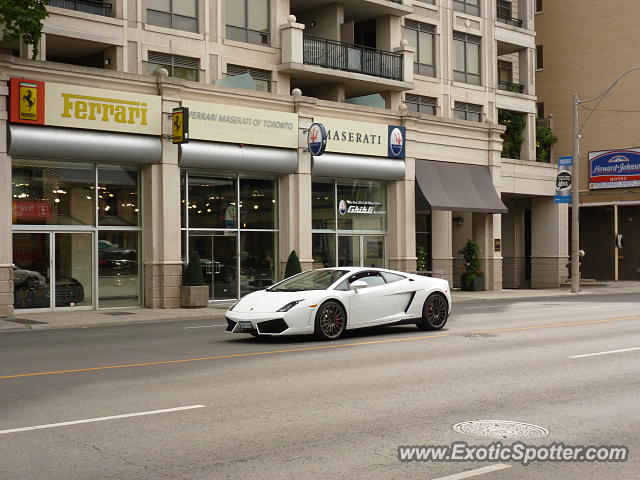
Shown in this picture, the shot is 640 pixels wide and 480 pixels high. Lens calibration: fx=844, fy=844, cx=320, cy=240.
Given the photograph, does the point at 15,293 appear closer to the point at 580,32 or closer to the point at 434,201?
the point at 434,201

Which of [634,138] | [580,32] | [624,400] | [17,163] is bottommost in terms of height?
[624,400]

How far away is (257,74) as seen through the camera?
101 ft

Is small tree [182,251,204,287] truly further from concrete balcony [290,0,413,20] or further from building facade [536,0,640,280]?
building facade [536,0,640,280]

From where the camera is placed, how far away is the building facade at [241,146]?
2398 cm

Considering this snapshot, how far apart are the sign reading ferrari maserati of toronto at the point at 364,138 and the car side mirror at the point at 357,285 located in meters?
15.0

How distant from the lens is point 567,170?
37.3 metres

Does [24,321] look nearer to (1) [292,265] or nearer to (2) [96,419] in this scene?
(1) [292,265]

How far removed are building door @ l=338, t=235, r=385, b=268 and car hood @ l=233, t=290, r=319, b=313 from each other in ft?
54.1

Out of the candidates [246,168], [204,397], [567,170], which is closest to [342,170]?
[246,168]

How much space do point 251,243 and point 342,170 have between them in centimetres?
459

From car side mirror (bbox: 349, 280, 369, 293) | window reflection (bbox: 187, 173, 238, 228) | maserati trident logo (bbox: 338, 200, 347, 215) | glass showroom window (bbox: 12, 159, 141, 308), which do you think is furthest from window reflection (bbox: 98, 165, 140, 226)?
car side mirror (bbox: 349, 280, 369, 293)

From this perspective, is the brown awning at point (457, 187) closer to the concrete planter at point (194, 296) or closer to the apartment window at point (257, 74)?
the apartment window at point (257, 74)

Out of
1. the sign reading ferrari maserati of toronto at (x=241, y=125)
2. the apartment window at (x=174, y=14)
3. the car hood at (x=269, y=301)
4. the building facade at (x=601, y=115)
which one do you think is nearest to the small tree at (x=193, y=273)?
the sign reading ferrari maserati of toronto at (x=241, y=125)

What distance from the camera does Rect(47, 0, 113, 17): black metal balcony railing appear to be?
2641 cm
